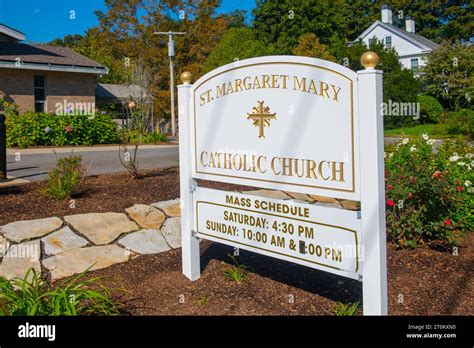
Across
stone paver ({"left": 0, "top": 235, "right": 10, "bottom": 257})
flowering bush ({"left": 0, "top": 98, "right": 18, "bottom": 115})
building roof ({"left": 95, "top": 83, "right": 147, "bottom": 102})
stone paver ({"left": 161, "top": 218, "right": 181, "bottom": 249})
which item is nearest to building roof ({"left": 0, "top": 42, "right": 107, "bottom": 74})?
flowering bush ({"left": 0, "top": 98, "right": 18, "bottom": 115})

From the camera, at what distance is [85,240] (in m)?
4.97

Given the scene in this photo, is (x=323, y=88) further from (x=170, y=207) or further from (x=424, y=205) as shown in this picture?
(x=170, y=207)

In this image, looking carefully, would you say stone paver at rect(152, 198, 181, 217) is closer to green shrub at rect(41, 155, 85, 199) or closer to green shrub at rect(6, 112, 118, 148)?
green shrub at rect(41, 155, 85, 199)

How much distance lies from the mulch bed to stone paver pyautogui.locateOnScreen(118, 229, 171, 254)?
0.12 m

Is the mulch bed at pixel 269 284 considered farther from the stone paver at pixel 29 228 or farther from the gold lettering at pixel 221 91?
the gold lettering at pixel 221 91

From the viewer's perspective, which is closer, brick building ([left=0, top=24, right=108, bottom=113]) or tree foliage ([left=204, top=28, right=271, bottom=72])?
brick building ([left=0, top=24, right=108, bottom=113])

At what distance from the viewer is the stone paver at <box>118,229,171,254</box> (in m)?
5.03

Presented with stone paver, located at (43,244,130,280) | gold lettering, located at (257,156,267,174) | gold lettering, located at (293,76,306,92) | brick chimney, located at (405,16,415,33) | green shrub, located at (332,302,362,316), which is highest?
brick chimney, located at (405,16,415,33)

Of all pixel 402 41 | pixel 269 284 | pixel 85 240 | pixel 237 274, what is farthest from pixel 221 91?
pixel 402 41

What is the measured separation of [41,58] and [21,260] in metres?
17.7

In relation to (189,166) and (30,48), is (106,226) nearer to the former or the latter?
(189,166)
